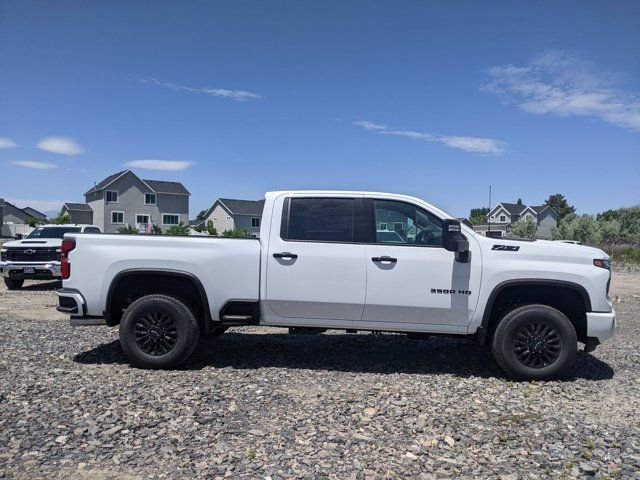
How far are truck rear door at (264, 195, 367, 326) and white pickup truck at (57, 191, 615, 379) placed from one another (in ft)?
0.04

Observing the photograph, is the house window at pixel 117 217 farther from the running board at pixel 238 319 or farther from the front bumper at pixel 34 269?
the running board at pixel 238 319

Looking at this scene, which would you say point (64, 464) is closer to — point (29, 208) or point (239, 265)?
point (239, 265)

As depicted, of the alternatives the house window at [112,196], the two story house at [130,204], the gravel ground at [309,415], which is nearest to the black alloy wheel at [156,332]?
the gravel ground at [309,415]

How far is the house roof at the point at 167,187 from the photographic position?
57.2 meters

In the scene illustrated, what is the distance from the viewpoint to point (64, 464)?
3652 mm

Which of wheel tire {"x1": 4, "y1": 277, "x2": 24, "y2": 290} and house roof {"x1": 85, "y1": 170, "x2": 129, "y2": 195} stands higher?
house roof {"x1": 85, "y1": 170, "x2": 129, "y2": 195}

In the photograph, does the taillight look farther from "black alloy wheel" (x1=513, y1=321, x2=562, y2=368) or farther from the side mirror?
"black alloy wheel" (x1=513, y1=321, x2=562, y2=368)

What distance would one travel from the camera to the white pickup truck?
563cm

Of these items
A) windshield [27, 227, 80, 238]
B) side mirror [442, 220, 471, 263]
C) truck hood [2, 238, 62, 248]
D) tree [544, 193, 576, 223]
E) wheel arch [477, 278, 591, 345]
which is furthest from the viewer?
tree [544, 193, 576, 223]

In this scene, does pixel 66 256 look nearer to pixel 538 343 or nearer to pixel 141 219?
pixel 538 343

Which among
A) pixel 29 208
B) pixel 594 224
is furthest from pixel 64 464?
pixel 29 208

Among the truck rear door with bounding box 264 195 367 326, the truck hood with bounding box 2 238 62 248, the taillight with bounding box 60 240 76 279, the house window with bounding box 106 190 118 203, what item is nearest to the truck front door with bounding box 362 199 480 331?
the truck rear door with bounding box 264 195 367 326

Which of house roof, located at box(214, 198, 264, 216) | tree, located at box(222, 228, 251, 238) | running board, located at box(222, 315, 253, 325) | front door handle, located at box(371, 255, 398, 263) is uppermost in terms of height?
house roof, located at box(214, 198, 264, 216)

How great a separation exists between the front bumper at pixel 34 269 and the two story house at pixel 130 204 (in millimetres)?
41409
